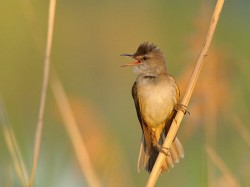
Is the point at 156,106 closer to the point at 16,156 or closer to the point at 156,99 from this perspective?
the point at 156,99

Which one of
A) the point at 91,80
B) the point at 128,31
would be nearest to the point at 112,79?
the point at 91,80

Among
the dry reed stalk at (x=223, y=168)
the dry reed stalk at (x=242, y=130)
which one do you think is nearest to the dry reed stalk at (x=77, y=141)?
the dry reed stalk at (x=223, y=168)

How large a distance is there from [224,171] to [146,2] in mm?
4586

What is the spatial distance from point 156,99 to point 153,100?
0.02 m

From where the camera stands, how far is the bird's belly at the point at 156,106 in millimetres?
3963

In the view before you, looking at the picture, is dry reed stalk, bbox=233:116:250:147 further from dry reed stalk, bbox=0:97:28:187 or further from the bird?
dry reed stalk, bbox=0:97:28:187

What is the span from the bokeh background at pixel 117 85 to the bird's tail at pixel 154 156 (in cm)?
9

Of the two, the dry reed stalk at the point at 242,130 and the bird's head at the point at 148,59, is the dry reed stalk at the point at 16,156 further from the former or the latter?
the dry reed stalk at the point at 242,130

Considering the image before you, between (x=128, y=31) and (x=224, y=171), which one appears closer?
(x=224, y=171)

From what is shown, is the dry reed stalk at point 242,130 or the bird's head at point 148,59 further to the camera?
the bird's head at point 148,59

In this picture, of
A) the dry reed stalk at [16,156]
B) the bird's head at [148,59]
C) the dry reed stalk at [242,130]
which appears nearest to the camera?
the dry reed stalk at [16,156]

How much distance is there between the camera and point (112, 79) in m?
6.07

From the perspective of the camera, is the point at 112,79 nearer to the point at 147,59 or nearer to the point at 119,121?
the point at 119,121

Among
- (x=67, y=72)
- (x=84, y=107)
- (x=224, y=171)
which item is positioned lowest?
(x=67, y=72)
